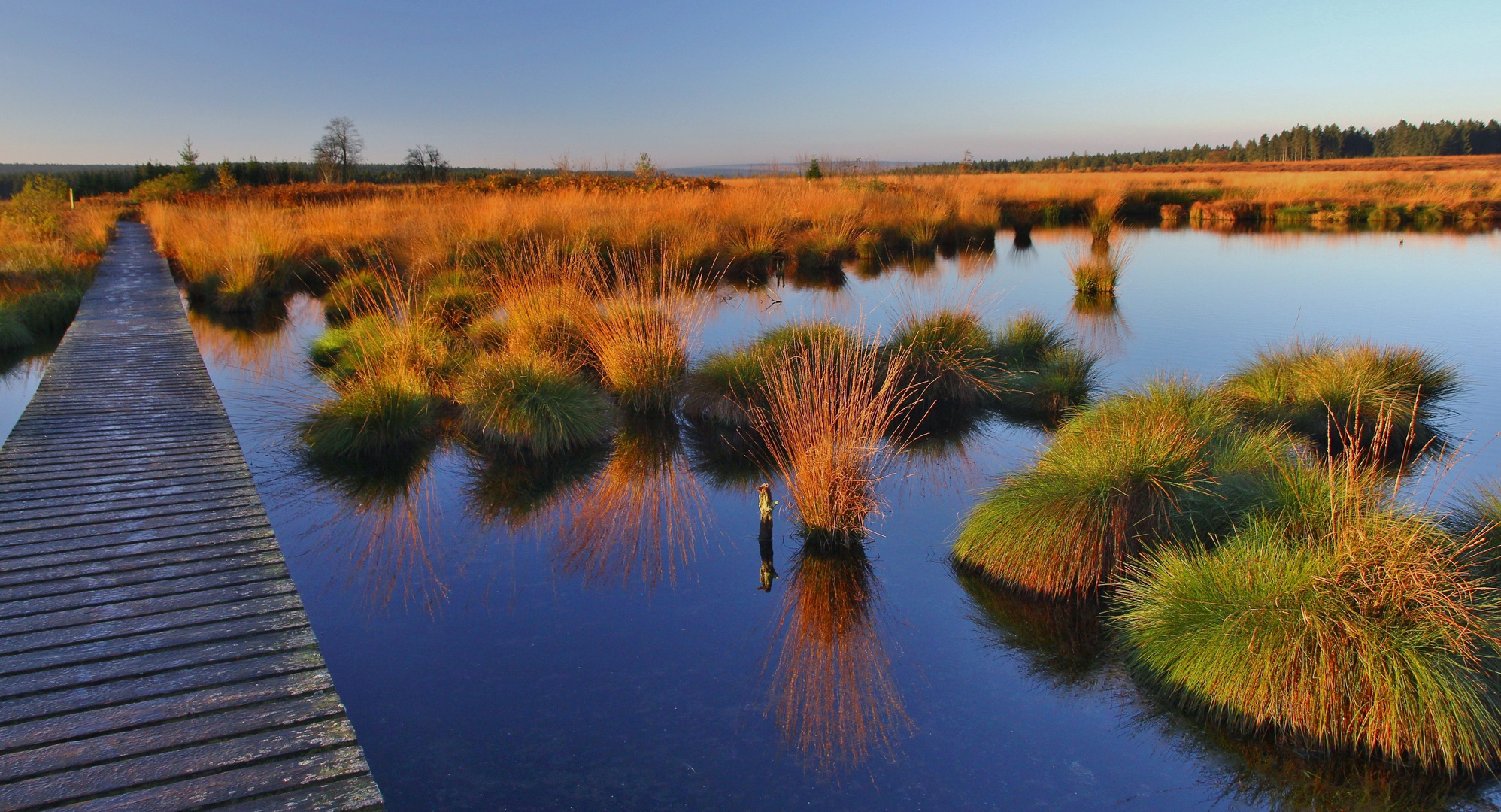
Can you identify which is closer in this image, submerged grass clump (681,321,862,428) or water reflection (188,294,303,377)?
submerged grass clump (681,321,862,428)

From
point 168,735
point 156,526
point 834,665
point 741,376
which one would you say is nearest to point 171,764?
point 168,735

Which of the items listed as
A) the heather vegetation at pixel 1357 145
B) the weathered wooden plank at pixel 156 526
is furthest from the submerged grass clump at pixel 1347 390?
the heather vegetation at pixel 1357 145

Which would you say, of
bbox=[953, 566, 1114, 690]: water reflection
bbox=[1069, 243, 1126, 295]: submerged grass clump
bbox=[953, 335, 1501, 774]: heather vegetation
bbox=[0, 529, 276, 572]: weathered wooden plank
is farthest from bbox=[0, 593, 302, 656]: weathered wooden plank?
bbox=[1069, 243, 1126, 295]: submerged grass clump

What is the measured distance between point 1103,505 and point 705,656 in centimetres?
195

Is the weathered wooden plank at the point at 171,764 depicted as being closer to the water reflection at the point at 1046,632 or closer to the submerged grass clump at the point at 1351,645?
the water reflection at the point at 1046,632

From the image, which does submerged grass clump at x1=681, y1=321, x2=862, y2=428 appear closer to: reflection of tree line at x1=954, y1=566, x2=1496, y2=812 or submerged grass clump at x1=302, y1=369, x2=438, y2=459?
submerged grass clump at x1=302, y1=369, x2=438, y2=459

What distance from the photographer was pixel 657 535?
4.80 metres

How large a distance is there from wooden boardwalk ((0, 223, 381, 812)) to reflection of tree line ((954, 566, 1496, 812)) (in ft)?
8.26

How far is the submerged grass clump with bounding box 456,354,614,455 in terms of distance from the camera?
611 centimetres

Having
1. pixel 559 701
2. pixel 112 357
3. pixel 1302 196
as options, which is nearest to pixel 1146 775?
pixel 559 701

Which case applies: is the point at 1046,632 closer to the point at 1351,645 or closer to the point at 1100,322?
the point at 1351,645

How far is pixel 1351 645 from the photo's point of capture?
2887mm

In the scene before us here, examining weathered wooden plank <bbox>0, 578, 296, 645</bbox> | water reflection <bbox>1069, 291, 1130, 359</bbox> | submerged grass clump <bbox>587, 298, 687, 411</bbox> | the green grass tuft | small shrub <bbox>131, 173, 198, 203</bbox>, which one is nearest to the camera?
weathered wooden plank <bbox>0, 578, 296, 645</bbox>

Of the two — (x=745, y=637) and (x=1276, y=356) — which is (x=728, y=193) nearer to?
(x=1276, y=356)
